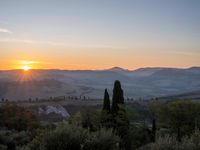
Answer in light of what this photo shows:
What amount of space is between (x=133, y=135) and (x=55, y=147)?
2388 centimetres

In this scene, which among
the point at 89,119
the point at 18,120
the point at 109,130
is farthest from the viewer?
the point at 18,120

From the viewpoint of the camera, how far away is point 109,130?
65.0 ft

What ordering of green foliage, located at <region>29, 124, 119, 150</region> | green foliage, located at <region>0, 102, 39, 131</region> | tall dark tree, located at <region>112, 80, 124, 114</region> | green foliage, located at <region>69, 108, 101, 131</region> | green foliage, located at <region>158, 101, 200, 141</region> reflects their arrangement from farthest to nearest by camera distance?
green foliage, located at <region>0, 102, 39, 131</region>, green foliage, located at <region>158, 101, 200, 141</region>, green foliage, located at <region>69, 108, 101, 131</region>, tall dark tree, located at <region>112, 80, 124, 114</region>, green foliage, located at <region>29, 124, 119, 150</region>

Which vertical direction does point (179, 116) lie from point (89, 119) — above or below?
above

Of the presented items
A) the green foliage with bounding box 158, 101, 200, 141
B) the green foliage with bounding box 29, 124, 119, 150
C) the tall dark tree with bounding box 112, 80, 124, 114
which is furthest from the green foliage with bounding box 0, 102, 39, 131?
the green foliage with bounding box 29, 124, 119, 150

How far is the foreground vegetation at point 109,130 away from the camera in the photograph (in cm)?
1750

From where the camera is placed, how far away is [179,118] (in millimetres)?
49719

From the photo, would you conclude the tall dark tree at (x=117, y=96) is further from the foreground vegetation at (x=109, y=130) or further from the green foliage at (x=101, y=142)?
the green foliage at (x=101, y=142)

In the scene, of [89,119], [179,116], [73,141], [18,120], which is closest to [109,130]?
[73,141]

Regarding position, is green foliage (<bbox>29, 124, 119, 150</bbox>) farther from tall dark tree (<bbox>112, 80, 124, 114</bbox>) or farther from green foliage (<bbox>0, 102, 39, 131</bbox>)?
green foliage (<bbox>0, 102, 39, 131</bbox>)

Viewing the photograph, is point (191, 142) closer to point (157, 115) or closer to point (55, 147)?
point (55, 147)

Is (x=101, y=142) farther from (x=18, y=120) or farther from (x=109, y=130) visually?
(x=18, y=120)

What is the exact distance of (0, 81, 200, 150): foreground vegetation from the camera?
17.5 m

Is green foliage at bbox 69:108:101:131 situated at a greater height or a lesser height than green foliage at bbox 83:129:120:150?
lesser
